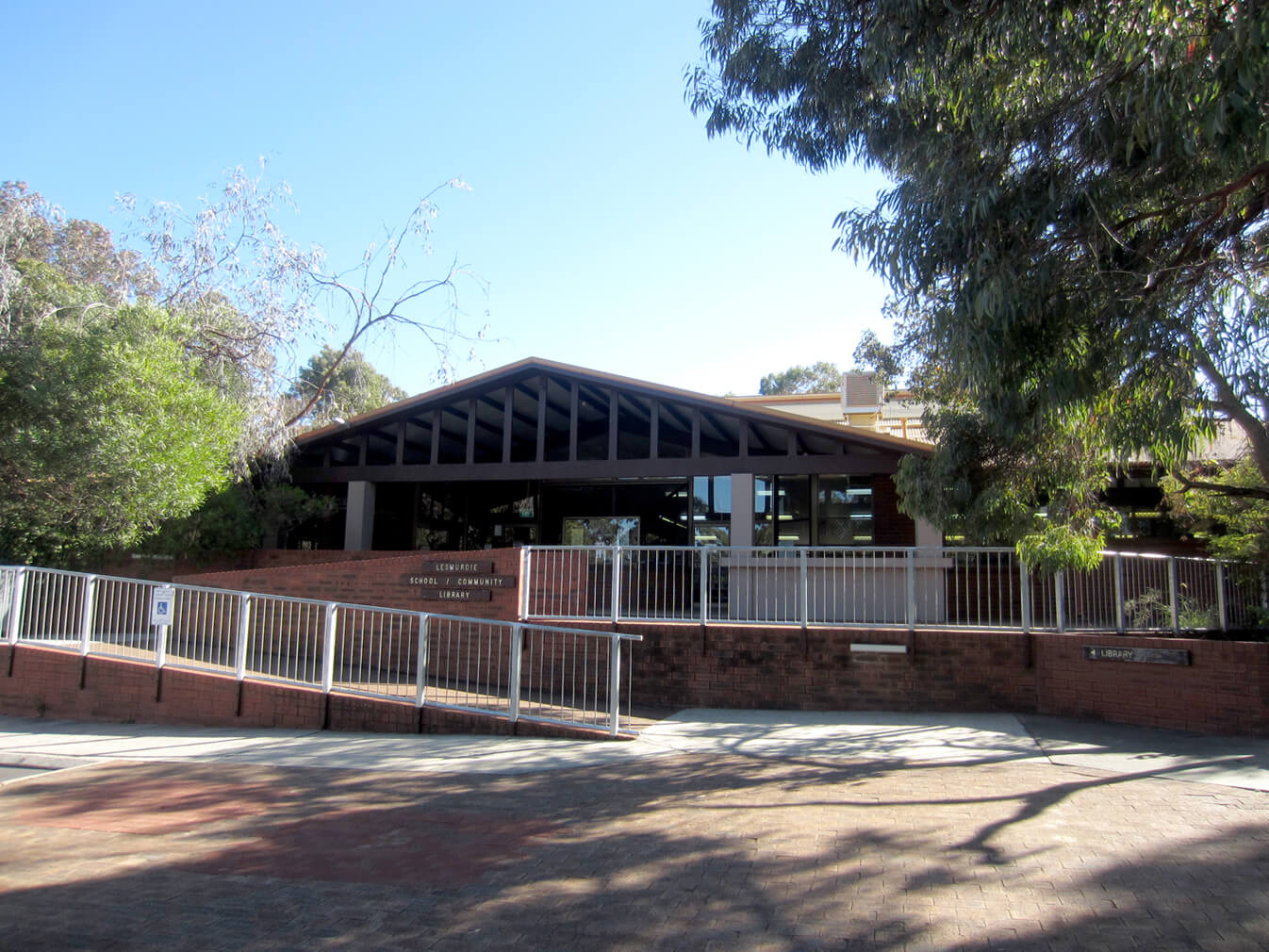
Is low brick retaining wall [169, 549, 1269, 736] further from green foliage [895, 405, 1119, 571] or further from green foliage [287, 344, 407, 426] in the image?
green foliage [287, 344, 407, 426]

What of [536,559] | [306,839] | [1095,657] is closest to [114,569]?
[536,559]

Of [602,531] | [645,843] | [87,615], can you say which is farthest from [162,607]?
[602,531]

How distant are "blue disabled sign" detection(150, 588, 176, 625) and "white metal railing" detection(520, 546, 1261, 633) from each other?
4.23 m

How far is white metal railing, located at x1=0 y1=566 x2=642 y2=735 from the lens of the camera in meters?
10.5

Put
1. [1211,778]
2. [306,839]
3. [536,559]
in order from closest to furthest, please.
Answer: [306,839] → [1211,778] → [536,559]

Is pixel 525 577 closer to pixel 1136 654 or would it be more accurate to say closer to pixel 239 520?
pixel 239 520

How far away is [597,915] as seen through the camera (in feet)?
15.7

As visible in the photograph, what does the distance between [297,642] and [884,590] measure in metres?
7.31

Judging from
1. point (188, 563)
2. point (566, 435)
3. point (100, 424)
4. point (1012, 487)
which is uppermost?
point (566, 435)

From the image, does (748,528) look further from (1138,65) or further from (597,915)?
(597,915)

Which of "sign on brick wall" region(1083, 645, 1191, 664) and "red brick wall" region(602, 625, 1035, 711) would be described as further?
"red brick wall" region(602, 625, 1035, 711)

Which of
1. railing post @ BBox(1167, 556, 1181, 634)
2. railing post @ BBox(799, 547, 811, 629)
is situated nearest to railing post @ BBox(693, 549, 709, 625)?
railing post @ BBox(799, 547, 811, 629)

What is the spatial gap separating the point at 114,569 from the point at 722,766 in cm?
1282

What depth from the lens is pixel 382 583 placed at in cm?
1320
